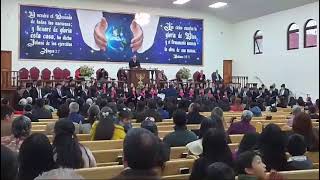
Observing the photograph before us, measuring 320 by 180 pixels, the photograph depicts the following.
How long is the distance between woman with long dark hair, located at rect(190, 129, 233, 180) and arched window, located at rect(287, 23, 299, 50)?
14.8 m

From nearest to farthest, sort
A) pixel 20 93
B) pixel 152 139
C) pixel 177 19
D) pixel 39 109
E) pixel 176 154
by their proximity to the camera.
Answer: pixel 152 139 → pixel 176 154 → pixel 39 109 → pixel 20 93 → pixel 177 19

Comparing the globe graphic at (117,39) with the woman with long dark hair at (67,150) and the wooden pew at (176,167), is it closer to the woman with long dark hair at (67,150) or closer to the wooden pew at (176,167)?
the wooden pew at (176,167)

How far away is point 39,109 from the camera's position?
7.98 m

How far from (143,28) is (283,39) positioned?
549cm

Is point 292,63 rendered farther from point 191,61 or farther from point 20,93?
point 20,93

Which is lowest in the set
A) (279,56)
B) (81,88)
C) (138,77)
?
(81,88)

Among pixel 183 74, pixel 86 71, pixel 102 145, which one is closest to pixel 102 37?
pixel 86 71

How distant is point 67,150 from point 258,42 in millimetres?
17160

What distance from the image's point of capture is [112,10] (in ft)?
59.2

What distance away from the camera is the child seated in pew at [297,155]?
3.35 metres

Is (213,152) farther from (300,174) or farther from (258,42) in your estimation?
(258,42)

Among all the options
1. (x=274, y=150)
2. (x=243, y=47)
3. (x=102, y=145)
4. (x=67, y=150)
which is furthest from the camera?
(x=243, y=47)

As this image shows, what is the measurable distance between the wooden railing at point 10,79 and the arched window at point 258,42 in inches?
383

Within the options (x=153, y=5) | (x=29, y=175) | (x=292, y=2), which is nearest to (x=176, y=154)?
(x=29, y=175)
